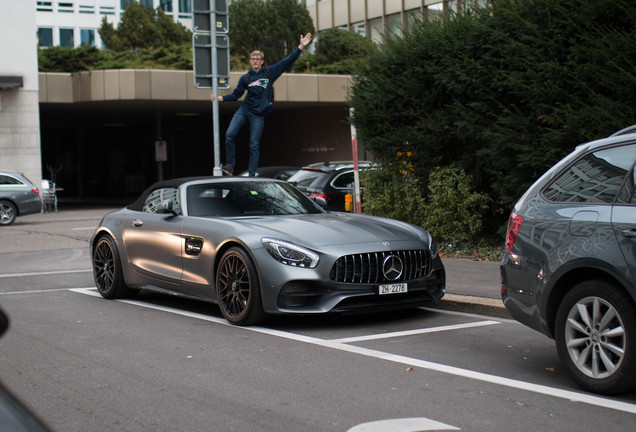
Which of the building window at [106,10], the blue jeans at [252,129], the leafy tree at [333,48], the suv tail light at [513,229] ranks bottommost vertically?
the suv tail light at [513,229]

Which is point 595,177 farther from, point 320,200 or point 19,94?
point 19,94

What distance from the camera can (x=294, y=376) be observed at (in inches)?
221

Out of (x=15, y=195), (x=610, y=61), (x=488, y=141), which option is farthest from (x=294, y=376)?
→ (x=15, y=195)

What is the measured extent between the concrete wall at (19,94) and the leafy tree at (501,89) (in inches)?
814

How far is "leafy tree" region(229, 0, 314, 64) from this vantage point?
43.2 metres

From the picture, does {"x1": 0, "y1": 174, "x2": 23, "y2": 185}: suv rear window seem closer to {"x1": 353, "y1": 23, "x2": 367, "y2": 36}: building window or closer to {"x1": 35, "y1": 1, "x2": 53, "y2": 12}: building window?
{"x1": 353, "y1": 23, "x2": 367, "y2": 36}: building window

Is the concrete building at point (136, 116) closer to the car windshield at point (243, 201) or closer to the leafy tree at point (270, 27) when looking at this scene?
the leafy tree at point (270, 27)

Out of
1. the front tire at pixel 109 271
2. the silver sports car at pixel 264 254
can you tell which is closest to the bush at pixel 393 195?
the silver sports car at pixel 264 254

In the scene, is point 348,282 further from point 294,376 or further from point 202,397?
point 202,397

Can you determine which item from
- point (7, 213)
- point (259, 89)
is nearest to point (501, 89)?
point (259, 89)

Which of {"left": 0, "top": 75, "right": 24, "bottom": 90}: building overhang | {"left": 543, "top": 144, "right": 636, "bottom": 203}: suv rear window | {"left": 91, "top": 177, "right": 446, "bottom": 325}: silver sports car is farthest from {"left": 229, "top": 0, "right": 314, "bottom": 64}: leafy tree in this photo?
{"left": 543, "top": 144, "right": 636, "bottom": 203}: suv rear window

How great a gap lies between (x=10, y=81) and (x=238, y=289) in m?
25.9

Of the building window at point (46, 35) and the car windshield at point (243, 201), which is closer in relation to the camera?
the car windshield at point (243, 201)

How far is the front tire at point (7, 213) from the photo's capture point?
24109mm
